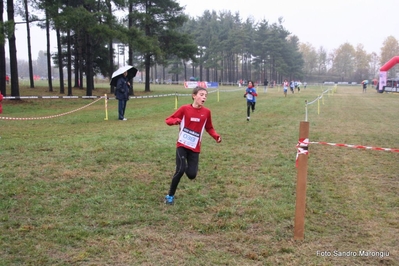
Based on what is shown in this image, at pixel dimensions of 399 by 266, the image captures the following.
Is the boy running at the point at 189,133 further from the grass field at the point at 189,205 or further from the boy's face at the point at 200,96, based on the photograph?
the grass field at the point at 189,205

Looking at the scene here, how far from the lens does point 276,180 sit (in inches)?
273

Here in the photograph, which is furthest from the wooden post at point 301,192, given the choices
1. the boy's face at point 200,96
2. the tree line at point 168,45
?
the tree line at point 168,45

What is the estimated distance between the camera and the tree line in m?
22.7

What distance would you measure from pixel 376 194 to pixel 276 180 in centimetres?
174

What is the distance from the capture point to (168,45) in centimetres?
3628

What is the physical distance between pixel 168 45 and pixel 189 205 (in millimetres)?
32414

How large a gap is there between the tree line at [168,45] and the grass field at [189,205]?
45.3 ft

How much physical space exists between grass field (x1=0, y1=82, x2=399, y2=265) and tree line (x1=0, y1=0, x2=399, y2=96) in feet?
45.3

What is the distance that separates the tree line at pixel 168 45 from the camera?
2273 centimetres

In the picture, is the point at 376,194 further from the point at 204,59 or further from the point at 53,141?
the point at 204,59

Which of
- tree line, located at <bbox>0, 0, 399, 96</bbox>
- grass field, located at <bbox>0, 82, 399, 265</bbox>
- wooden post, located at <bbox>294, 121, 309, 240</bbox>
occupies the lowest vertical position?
grass field, located at <bbox>0, 82, 399, 265</bbox>

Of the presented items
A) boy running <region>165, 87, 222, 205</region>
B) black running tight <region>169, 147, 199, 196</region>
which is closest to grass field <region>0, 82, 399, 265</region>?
black running tight <region>169, 147, 199, 196</region>

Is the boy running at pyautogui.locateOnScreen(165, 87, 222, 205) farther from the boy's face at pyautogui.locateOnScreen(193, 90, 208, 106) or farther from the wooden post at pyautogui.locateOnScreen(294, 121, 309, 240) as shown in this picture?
the wooden post at pyautogui.locateOnScreen(294, 121, 309, 240)

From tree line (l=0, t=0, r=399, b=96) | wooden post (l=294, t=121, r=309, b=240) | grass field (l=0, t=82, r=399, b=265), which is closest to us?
grass field (l=0, t=82, r=399, b=265)
